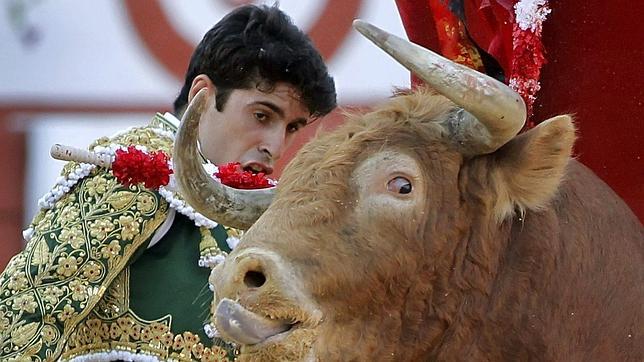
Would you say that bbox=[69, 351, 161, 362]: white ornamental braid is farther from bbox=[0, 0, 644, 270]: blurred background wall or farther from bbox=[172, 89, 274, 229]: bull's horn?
bbox=[0, 0, 644, 270]: blurred background wall

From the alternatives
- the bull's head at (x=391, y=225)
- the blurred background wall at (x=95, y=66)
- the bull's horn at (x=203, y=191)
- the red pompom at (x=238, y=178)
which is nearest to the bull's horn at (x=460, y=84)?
the bull's head at (x=391, y=225)

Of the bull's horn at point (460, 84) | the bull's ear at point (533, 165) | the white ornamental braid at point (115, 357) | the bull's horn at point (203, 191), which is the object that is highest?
the bull's horn at point (460, 84)

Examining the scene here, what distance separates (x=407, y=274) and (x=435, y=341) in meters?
0.16

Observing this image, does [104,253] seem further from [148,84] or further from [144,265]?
[148,84]

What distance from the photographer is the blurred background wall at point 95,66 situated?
6.60 metres

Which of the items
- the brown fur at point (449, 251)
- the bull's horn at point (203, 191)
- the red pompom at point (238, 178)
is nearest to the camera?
the brown fur at point (449, 251)

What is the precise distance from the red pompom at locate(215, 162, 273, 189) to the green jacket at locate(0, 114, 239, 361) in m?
0.14

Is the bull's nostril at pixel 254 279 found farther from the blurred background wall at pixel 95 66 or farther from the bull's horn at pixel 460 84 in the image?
the blurred background wall at pixel 95 66

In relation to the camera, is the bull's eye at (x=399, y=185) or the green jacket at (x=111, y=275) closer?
the bull's eye at (x=399, y=185)

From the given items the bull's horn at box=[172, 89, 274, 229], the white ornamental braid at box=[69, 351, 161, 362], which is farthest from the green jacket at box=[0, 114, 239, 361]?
the bull's horn at box=[172, 89, 274, 229]

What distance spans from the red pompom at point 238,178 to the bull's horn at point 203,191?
0.45 metres

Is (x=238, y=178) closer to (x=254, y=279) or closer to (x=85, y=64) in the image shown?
(x=254, y=279)

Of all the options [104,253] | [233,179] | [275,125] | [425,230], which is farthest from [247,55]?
[425,230]

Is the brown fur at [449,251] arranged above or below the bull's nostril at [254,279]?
above
